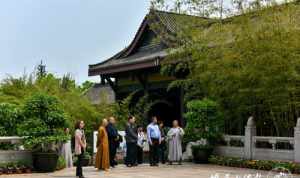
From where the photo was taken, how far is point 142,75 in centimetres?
2781

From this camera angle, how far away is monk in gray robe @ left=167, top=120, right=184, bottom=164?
67.1 ft

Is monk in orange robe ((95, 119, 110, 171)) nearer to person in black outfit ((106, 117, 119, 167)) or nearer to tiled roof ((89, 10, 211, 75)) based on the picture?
person in black outfit ((106, 117, 119, 167))

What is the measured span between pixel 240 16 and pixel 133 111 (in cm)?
967

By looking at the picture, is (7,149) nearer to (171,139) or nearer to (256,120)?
(171,139)

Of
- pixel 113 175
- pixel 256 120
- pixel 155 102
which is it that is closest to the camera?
pixel 113 175

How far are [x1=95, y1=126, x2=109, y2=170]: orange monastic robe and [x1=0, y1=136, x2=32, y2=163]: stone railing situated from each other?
6.64ft

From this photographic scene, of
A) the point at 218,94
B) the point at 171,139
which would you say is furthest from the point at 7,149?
the point at 218,94

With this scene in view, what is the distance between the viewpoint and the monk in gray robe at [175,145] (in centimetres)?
2046

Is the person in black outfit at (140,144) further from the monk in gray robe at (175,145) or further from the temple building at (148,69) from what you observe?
the temple building at (148,69)

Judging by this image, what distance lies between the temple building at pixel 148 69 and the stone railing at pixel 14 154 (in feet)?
25.6

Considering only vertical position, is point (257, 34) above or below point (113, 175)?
above

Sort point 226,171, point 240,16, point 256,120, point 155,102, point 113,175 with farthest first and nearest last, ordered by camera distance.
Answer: point 155,102
point 256,120
point 240,16
point 226,171
point 113,175

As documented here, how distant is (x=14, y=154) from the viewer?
1772 centimetres

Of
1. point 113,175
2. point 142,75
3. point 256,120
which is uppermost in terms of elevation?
point 142,75
